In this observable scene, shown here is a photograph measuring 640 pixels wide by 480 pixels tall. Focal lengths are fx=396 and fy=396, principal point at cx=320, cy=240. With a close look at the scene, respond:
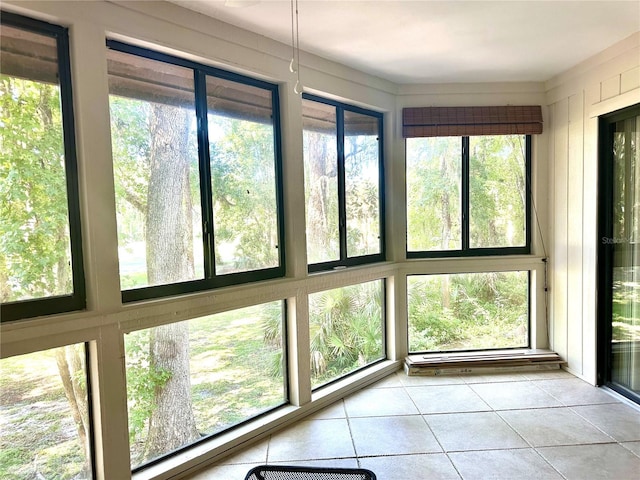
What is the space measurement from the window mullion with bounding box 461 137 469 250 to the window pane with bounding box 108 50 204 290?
2.57 m

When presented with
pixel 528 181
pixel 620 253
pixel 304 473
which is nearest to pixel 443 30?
pixel 528 181

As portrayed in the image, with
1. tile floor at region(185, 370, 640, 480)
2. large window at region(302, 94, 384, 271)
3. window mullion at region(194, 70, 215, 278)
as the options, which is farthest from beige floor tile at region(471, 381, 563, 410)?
window mullion at region(194, 70, 215, 278)

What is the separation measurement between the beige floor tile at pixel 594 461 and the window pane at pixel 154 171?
238 cm

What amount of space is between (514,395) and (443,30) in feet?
9.15

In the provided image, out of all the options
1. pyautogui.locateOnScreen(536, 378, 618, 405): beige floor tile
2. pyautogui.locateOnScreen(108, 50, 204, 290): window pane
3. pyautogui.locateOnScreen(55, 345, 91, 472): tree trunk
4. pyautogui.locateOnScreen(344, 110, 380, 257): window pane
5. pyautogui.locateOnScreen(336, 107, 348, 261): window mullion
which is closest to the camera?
pyautogui.locateOnScreen(55, 345, 91, 472): tree trunk

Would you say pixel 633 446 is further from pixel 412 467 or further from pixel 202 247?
pixel 202 247

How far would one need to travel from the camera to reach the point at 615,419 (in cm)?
276

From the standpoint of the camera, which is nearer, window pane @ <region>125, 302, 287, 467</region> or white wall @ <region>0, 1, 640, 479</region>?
white wall @ <region>0, 1, 640, 479</region>

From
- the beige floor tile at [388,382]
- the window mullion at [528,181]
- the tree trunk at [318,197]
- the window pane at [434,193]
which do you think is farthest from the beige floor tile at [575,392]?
the tree trunk at [318,197]

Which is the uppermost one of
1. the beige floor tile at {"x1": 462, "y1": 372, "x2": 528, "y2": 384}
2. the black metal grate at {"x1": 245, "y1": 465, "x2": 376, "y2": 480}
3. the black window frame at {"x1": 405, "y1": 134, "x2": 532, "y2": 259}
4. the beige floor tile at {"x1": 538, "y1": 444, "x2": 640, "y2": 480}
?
the black window frame at {"x1": 405, "y1": 134, "x2": 532, "y2": 259}

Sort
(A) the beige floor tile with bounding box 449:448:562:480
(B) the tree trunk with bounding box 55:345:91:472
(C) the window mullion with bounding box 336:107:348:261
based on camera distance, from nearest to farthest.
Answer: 1. (B) the tree trunk with bounding box 55:345:91:472
2. (A) the beige floor tile with bounding box 449:448:562:480
3. (C) the window mullion with bounding box 336:107:348:261

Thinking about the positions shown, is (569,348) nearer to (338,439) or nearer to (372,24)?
(338,439)

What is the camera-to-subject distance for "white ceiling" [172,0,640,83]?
2234 mm

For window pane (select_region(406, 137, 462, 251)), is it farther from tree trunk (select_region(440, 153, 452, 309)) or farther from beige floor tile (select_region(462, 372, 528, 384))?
beige floor tile (select_region(462, 372, 528, 384))
